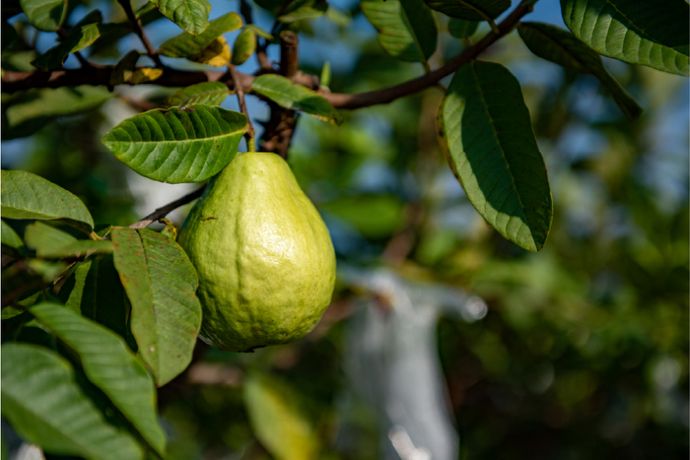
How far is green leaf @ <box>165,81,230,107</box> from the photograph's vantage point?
33.2 inches

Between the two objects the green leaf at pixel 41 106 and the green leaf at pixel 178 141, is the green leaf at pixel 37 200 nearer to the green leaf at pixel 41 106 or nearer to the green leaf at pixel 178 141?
the green leaf at pixel 178 141

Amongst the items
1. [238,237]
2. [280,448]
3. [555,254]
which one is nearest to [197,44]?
[238,237]

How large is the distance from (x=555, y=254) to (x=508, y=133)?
6.34ft

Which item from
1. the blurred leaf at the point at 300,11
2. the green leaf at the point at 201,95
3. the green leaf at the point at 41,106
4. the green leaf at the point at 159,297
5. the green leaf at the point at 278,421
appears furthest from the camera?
the green leaf at the point at 278,421

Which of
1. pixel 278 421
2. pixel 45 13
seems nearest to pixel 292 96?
pixel 45 13

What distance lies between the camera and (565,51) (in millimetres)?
895

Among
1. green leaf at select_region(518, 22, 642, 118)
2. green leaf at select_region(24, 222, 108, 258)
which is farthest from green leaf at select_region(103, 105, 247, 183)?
green leaf at select_region(518, 22, 642, 118)

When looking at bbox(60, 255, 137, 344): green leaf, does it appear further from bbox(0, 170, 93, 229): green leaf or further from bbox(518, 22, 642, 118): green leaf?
bbox(518, 22, 642, 118): green leaf

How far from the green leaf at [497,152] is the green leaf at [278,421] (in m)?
1.19

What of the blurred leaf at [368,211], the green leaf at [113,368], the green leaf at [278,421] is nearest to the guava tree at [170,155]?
the green leaf at [113,368]

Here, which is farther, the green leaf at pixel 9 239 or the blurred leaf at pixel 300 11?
the blurred leaf at pixel 300 11

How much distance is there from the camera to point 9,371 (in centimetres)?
57

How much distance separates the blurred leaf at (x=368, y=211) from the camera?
2211 millimetres

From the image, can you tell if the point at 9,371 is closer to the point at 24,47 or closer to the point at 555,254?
the point at 24,47
